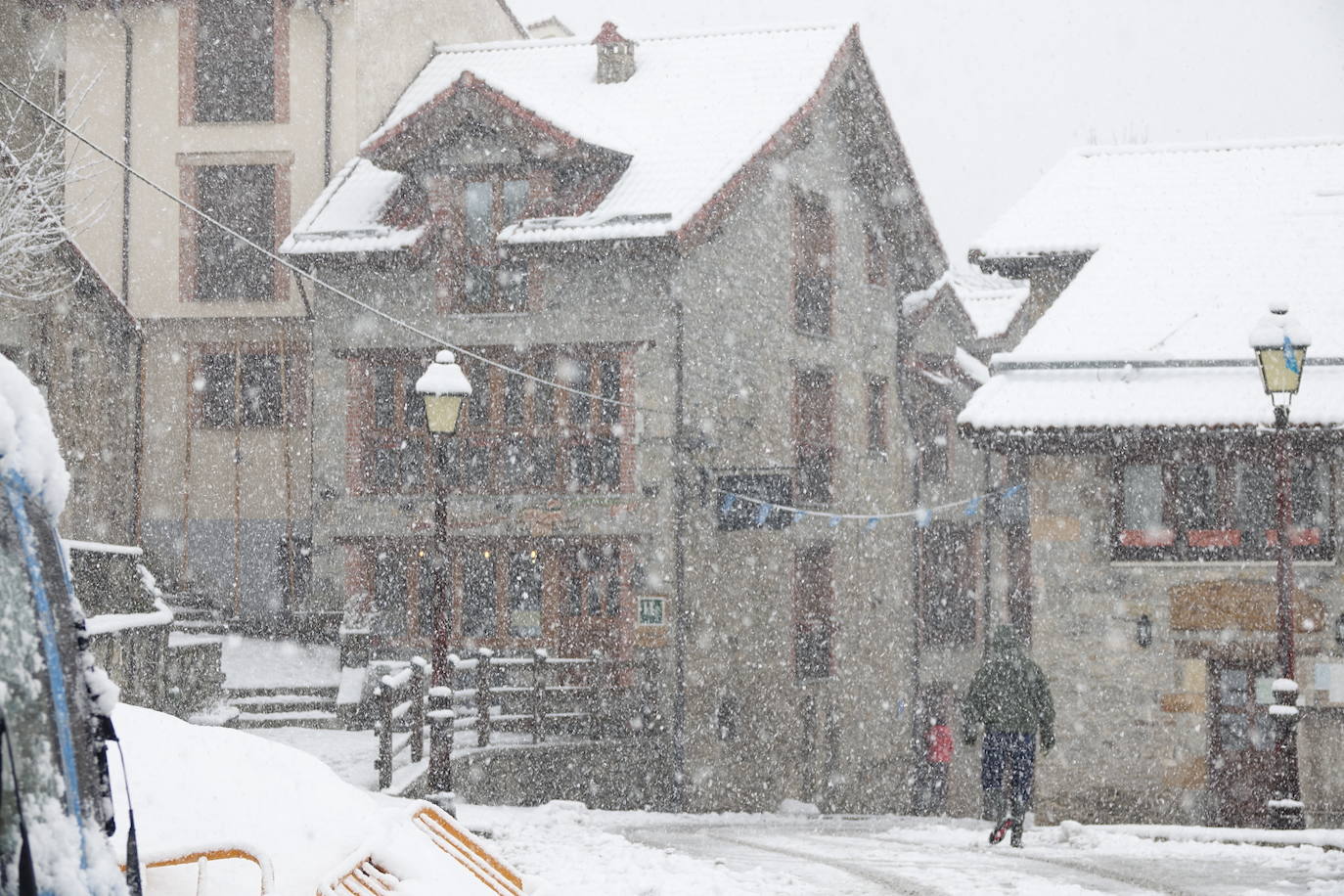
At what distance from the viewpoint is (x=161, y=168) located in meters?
26.4

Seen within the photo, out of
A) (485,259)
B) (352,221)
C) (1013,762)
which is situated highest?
(352,221)

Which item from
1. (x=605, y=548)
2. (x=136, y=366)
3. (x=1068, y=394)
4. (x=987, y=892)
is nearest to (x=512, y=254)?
(x=605, y=548)

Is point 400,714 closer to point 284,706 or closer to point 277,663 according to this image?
point 284,706

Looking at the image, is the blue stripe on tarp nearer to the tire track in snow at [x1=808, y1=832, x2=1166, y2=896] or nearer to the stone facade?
the tire track in snow at [x1=808, y1=832, x2=1166, y2=896]

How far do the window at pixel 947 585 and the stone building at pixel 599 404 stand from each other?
3.99 m

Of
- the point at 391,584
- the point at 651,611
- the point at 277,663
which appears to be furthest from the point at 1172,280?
the point at 277,663

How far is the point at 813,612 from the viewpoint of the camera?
84.6ft

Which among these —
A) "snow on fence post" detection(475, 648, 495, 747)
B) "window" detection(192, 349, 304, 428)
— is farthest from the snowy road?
"window" detection(192, 349, 304, 428)

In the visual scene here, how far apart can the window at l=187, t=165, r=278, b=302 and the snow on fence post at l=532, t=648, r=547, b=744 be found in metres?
8.60

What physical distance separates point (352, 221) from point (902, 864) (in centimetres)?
1587

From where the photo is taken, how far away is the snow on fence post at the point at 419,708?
56.5ft

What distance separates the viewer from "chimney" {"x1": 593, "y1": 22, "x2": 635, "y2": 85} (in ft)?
88.0

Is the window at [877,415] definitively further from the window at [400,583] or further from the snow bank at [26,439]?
the snow bank at [26,439]

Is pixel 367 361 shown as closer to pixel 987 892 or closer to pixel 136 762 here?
pixel 987 892
